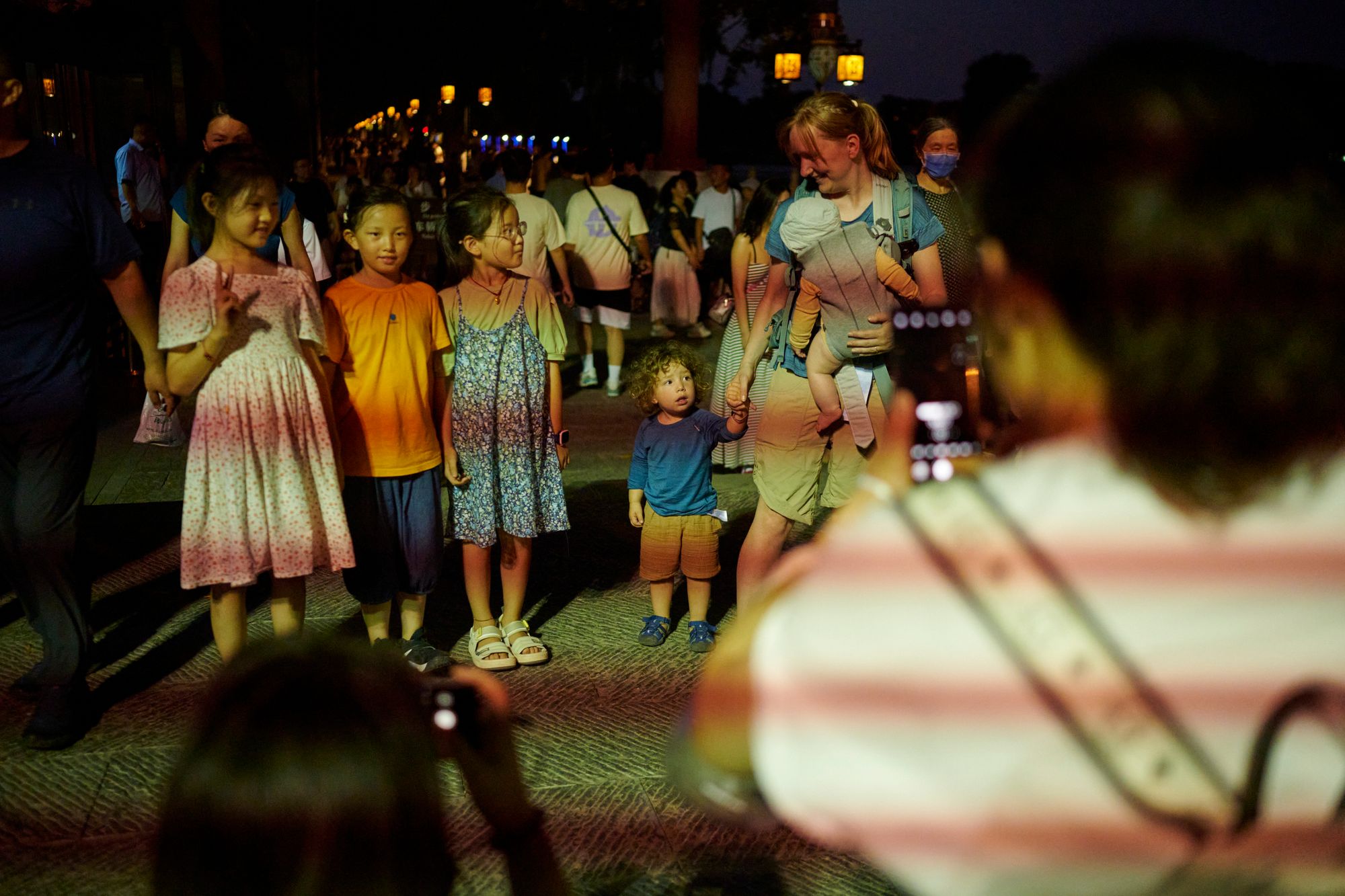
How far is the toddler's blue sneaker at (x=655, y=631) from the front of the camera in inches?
204

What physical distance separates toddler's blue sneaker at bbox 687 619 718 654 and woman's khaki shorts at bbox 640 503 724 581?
22 cm

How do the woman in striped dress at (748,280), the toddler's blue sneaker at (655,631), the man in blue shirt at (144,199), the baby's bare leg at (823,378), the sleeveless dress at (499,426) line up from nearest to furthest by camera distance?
the baby's bare leg at (823,378), the sleeveless dress at (499,426), the toddler's blue sneaker at (655,631), the woman in striped dress at (748,280), the man in blue shirt at (144,199)

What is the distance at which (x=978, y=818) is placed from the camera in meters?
1.06

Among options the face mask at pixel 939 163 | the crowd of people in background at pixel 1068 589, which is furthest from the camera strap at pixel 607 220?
the crowd of people in background at pixel 1068 589

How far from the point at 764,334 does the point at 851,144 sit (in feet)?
2.64

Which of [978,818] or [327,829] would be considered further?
[327,829]

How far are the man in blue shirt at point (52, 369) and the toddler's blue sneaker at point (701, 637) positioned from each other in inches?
86.0

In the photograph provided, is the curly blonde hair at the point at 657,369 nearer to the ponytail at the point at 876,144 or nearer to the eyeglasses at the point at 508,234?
the eyeglasses at the point at 508,234

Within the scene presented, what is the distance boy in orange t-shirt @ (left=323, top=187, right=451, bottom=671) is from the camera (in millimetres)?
4441

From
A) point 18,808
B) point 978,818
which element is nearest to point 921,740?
point 978,818

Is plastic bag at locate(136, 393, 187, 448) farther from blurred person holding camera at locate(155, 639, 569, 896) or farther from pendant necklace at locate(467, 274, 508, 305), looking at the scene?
blurred person holding camera at locate(155, 639, 569, 896)

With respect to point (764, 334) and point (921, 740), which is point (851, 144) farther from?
point (921, 740)

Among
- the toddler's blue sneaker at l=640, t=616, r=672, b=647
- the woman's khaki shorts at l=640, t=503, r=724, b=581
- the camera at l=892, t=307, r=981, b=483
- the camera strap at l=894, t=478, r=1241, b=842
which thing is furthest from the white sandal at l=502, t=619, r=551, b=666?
the camera strap at l=894, t=478, r=1241, b=842

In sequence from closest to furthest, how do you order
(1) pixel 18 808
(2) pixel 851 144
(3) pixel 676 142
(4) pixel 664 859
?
(4) pixel 664 859 → (1) pixel 18 808 → (2) pixel 851 144 → (3) pixel 676 142
